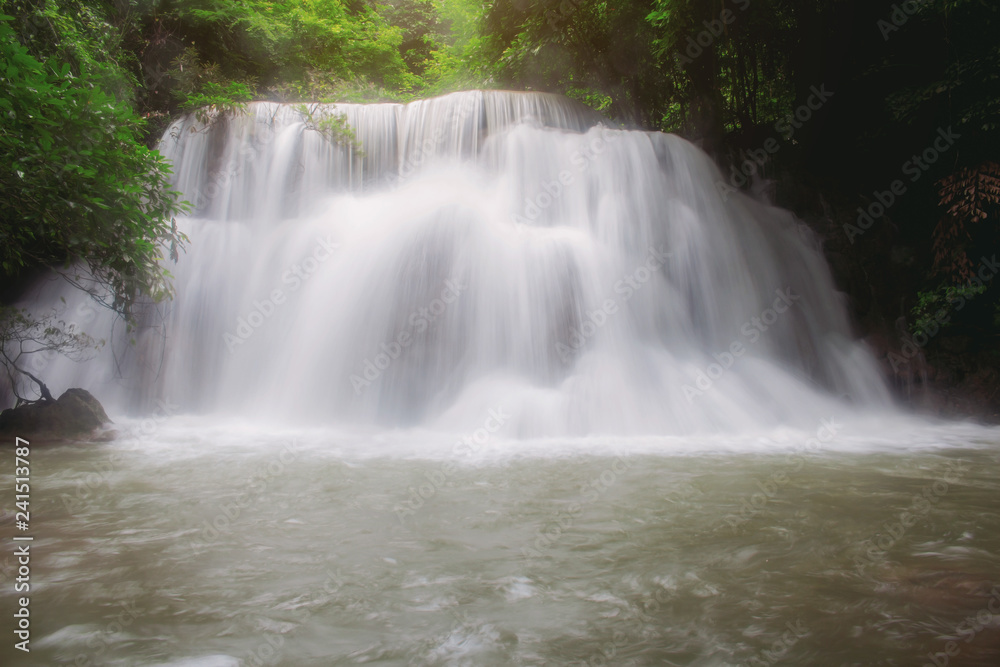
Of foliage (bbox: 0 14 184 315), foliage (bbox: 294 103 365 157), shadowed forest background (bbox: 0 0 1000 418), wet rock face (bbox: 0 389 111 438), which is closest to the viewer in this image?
foliage (bbox: 0 14 184 315)

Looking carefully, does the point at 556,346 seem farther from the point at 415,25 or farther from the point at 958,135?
the point at 415,25

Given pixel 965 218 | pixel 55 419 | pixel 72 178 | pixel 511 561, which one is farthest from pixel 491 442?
pixel 965 218

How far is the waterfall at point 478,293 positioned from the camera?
7094mm

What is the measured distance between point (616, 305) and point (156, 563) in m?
6.28

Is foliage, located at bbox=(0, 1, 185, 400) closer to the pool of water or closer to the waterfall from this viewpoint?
the waterfall

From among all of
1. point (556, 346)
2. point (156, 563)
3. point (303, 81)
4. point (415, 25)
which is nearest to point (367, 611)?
point (156, 563)

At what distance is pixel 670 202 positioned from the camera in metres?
9.50

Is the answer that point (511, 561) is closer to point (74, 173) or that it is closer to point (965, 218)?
point (74, 173)

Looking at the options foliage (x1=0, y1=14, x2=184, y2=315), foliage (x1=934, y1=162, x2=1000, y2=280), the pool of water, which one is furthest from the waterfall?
foliage (x1=0, y1=14, x2=184, y2=315)

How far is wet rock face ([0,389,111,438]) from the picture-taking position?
582 centimetres

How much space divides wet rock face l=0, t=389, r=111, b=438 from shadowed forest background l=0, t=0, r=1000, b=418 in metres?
0.91

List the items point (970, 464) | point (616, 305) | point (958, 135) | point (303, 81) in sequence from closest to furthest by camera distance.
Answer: point (970, 464) → point (616, 305) → point (958, 135) → point (303, 81)

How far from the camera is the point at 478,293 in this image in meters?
7.65

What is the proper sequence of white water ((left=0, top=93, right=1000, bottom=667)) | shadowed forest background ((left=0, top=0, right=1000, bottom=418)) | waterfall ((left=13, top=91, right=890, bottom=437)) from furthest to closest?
1. waterfall ((left=13, top=91, right=890, bottom=437))
2. shadowed forest background ((left=0, top=0, right=1000, bottom=418))
3. white water ((left=0, top=93, right=1000, bottom=667))
